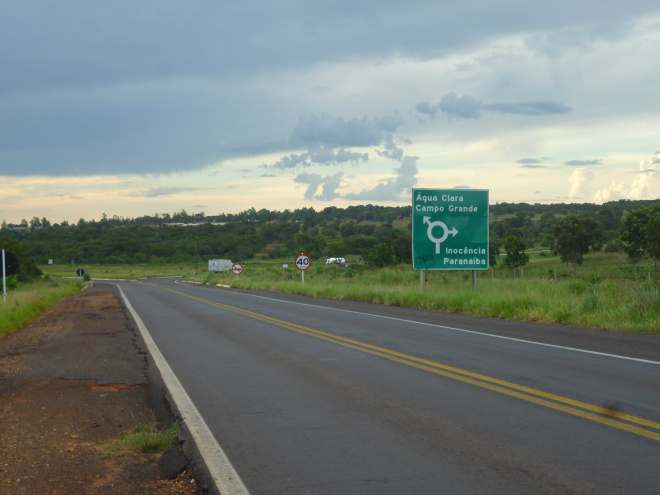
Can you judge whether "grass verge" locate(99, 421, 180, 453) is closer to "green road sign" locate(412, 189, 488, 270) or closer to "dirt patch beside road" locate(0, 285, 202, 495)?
"dirt patch beside road" locate(0, 285, 202, 495)

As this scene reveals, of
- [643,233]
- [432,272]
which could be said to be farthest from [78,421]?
[643,233]

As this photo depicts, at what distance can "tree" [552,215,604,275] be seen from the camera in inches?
2270

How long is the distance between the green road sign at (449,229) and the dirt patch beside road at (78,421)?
1377 centimetres

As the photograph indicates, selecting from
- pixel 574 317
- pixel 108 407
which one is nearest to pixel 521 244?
pixel 574 317

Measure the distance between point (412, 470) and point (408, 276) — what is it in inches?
1428

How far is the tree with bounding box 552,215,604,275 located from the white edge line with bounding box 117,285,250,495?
53644mm

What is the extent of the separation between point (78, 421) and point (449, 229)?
63.5 feet

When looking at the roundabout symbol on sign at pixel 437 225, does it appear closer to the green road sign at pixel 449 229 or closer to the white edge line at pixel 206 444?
the green road sign at pixel 449 229

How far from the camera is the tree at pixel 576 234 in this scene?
189 feet

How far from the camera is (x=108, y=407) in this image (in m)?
7.94

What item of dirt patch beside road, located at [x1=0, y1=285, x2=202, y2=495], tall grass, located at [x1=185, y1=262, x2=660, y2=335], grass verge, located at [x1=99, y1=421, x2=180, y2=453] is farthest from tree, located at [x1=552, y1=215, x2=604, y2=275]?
grass verge, located at [x1=99, y1=421, x2=180, y2=453]

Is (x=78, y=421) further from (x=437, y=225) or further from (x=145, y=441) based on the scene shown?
(x=437, y=225)

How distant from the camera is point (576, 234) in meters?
57.7

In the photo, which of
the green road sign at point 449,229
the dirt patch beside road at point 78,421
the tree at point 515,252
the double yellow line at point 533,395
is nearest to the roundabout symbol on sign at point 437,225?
the green road sign at point 449,229
